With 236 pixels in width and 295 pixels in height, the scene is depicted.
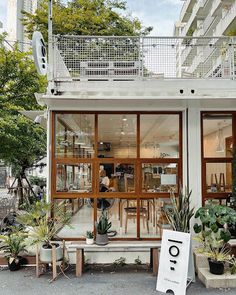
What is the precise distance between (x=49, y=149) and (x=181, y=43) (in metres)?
3.94

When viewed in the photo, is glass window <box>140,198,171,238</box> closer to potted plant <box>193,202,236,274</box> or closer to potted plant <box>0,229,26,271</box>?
potted plant <box>193,202,236,274</box>

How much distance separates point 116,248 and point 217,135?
130 inches

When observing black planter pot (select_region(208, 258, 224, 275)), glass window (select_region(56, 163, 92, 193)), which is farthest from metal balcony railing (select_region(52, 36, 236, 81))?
black planter pot (select_region(208, 258, 224, 275))

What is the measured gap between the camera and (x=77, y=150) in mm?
6582

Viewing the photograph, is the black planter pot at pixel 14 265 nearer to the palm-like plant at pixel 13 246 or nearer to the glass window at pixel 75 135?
the palm-like plant at pixel 13 246

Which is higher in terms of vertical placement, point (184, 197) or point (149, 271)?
point (184, 197)

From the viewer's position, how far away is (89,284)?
531 centimetres

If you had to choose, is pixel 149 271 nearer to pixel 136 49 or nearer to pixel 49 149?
pixel 49 149

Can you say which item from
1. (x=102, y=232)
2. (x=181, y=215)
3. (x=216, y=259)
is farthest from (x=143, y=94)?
(x=216, y=259)

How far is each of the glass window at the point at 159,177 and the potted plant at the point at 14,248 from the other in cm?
275

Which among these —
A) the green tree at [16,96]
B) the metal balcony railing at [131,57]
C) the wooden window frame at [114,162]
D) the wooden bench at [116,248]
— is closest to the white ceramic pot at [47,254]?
the wooden bench at [116,248]

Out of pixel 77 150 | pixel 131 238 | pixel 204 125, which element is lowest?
pixel 131 238

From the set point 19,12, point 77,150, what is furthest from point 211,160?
point 19,12

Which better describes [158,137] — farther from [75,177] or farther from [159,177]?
[75,177]
